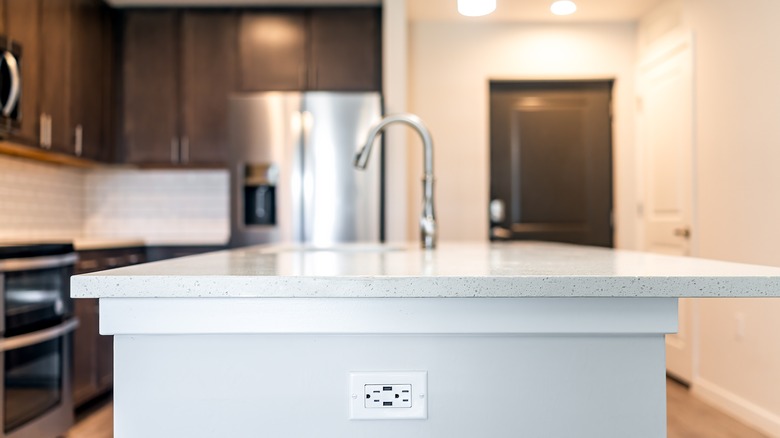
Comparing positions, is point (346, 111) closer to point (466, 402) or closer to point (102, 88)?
point (102, 88)

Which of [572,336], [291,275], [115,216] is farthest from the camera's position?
[115,216]

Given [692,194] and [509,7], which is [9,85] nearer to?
[509,7]

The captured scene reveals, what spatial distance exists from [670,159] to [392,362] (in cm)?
358

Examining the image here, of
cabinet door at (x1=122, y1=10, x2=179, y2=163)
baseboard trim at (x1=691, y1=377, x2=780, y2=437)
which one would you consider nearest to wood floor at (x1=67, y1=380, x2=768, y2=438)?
baseboard trim at (x1=691, y1=377, x2=780, y2=437)

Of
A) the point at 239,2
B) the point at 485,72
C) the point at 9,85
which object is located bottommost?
the point at 9,85

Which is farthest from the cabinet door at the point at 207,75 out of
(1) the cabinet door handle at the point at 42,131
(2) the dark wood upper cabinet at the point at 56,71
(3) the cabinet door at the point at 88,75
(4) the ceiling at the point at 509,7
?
(1) the cabinet door handle at the point at 42,131

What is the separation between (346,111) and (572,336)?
2.99 m

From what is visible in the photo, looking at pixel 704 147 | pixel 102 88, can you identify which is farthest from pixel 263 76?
pixel 704 147

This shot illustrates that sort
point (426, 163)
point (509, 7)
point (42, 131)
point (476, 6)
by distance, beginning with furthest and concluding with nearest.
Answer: point (509, 7) < point (42, 131) < point (426, 163) < point (476, 6)

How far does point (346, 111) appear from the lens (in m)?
3.86

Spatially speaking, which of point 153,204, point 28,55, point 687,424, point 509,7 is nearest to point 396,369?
point 687,424

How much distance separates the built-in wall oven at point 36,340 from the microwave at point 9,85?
64 centimetres

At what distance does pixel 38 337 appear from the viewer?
2697 millimetres

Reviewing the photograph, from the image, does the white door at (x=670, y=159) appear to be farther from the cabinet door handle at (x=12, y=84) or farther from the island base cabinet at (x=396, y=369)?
the cabinet door handle at (x=12, y=84)
